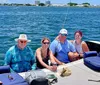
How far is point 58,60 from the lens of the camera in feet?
20.5

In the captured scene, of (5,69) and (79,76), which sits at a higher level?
(5,69)

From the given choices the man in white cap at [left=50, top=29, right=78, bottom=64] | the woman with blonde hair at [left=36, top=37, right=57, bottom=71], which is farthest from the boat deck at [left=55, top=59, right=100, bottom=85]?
the man in white cap at [left=50, top=29, right=78, bottom=64]

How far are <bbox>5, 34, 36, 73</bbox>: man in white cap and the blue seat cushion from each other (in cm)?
100

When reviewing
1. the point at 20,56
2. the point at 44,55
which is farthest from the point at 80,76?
the point at 20,56

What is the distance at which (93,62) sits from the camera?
5738 millimetres

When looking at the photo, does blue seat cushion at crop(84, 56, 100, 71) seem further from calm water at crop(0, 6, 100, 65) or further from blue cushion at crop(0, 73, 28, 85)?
calm water at crop(0, 6, 100, 65)

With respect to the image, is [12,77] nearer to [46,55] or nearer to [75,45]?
[46,55]

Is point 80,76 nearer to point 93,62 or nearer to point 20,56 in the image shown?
point 93,62

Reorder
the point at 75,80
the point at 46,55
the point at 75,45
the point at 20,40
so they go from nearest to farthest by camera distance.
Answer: the point at 75,80, the point at 20,40, the point at 46,55, the point at 75,45

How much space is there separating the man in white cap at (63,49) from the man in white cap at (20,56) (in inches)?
33.2

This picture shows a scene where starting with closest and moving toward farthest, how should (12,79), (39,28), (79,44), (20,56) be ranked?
(12,79) < (20,56) < (79,44) < (39,28)

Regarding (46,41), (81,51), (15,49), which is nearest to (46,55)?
(46,41)

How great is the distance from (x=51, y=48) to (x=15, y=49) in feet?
3.49

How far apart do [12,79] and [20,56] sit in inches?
37.8
